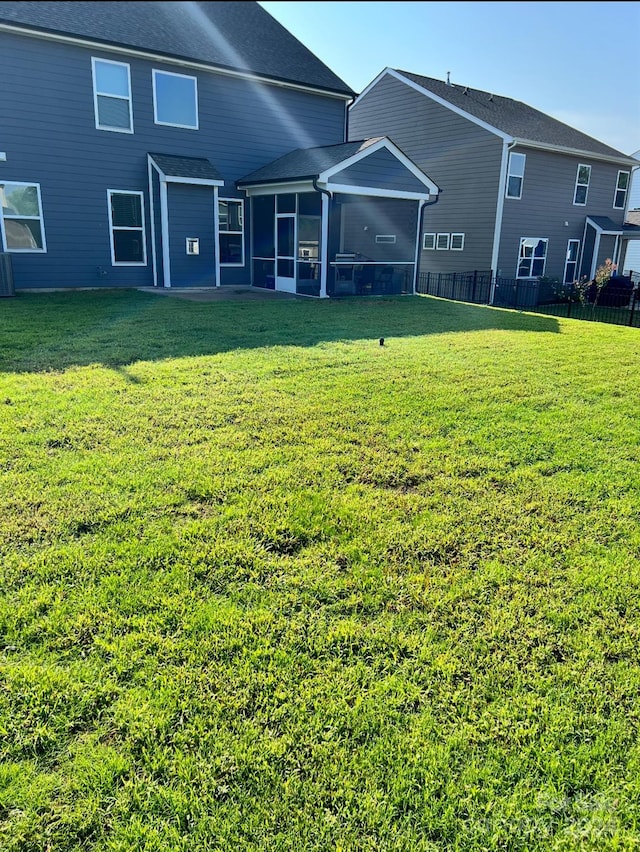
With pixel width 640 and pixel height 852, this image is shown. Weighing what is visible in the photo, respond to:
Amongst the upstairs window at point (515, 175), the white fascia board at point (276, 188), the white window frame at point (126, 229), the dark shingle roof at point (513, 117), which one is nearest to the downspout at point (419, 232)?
the white fascia board at point (276, 188)

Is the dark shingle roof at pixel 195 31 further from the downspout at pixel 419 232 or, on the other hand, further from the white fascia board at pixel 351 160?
the downspout at pixel 419 232

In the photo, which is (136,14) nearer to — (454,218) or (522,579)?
(454,218)

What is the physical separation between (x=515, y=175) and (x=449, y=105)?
10.6ft

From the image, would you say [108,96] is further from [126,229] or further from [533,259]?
[533,259]

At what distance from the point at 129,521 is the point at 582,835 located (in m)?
2.64

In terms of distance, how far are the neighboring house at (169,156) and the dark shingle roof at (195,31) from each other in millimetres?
52

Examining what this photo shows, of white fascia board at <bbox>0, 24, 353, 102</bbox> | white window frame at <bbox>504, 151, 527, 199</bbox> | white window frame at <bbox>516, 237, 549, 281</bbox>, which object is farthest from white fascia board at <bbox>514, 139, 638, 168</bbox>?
white fascia board at <bbox>0, 24, 353, 102</bbox>

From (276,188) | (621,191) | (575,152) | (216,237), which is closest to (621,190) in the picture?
(621,191)

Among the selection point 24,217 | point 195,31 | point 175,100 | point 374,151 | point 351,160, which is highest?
point 195,31

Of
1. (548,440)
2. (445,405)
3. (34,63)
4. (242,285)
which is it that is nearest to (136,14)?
(34,63)

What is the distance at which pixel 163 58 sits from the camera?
14.5 metres

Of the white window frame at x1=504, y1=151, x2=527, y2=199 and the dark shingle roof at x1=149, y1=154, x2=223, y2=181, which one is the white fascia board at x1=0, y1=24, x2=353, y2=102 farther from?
the white window frame at x1=504, y1=151, x2=527, y2=199

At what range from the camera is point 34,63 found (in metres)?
12.9

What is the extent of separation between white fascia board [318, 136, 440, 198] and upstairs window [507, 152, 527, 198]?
4251 mm
